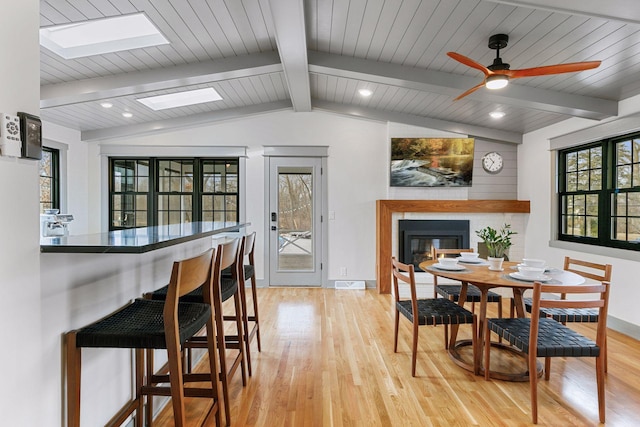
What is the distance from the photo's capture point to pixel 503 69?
2.53 meters

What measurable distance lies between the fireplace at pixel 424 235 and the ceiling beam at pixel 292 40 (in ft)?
7.72

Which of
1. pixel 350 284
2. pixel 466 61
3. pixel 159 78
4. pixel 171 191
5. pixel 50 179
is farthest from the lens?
pixel 171 191

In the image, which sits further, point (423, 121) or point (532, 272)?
point (423, 121)

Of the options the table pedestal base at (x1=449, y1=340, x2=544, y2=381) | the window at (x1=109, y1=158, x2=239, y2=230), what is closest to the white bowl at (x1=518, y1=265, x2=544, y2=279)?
the table pedestal base at (x1=449, y1=340, x2=544, y2=381)

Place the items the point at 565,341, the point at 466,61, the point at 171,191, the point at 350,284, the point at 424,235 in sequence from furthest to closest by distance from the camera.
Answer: the point at 171,191
the point at 350,284
the point at 424,235
the point at 466,61
the point at 565,341

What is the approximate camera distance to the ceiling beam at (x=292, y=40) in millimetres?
2377

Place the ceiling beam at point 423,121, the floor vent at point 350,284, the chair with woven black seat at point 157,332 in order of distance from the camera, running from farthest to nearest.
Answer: the floor vent at point 350,284
the ceiling beam at point 423,121
the chair with woven black seat at point 157,332

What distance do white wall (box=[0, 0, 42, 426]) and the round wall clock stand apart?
5.24 m

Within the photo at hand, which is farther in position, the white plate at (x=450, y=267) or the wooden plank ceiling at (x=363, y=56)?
the white plate at (x=450, y=267)

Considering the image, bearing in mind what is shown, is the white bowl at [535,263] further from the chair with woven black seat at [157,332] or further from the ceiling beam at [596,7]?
the chair with woven black seat at [157,332]

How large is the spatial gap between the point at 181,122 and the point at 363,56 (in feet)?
9.87

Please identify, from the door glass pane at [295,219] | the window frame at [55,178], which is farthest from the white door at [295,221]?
the window frame at [55,178]

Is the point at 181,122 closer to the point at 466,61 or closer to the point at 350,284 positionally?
the point at 350,284

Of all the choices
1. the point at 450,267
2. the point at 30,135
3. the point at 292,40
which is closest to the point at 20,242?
the point at 30,135
